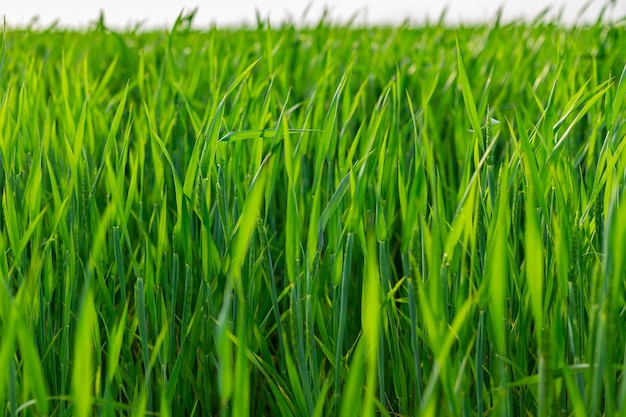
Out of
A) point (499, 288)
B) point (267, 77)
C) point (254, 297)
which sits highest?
point (267, 77)

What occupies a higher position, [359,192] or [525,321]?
[359,192]

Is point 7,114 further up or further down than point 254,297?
further up

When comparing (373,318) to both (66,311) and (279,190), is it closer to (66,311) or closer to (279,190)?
(66,311)

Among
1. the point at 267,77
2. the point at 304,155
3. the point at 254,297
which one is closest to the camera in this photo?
the point at 254,297

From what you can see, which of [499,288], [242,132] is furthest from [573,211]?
[242,132]

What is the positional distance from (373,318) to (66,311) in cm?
38

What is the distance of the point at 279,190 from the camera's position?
104 cm

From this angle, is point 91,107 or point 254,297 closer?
point 254,297

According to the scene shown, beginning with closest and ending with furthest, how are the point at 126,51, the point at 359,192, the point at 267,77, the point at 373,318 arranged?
the point at 373,318, the point at 359,192, the point at 267,77, the point at 126,51

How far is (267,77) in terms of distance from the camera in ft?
3.48

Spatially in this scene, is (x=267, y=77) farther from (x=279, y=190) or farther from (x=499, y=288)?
(x=499, y=288)

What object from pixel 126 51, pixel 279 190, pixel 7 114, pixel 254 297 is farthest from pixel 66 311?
pixel 126 51

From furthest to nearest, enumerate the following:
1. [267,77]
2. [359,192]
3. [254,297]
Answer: [267,77]
[254,297]
[359,192]

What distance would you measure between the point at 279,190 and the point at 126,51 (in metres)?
0.83
